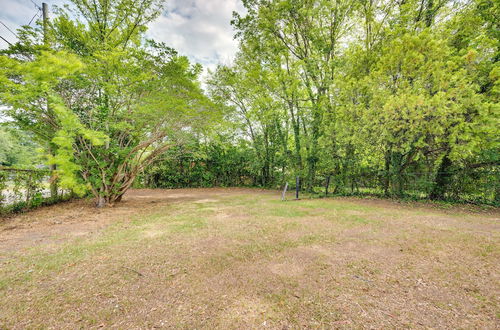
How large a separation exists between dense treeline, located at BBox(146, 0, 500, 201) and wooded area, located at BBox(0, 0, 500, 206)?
53mm

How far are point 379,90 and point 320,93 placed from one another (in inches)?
142

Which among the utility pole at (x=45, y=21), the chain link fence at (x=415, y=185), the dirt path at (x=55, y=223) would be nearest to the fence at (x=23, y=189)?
the dirt path at (x=55, y=223)

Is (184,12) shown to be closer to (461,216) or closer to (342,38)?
(342,38)

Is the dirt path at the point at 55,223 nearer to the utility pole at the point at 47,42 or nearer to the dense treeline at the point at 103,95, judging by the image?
the utility pole at the point at 47,42

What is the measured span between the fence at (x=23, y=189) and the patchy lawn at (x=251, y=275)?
120 cm

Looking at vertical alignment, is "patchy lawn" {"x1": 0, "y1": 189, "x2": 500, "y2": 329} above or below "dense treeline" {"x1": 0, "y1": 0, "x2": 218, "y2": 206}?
below

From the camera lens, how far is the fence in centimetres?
540

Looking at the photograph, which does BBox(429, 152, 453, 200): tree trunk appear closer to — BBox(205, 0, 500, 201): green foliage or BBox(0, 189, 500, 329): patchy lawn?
BBox(205, 0, 500, 201): green foliage

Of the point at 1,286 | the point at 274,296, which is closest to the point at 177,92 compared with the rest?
the point at 1,286

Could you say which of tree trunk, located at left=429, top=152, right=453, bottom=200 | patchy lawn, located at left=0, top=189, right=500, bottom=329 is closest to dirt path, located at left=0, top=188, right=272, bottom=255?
patchy lawn, located at left=0, top=189, right=500, bottom=329

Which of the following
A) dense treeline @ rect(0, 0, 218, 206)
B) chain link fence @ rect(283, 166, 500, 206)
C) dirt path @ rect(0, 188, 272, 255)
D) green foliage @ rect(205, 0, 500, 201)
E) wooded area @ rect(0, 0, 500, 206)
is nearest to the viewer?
dirt path @ rect(0, 188, 272, 255)

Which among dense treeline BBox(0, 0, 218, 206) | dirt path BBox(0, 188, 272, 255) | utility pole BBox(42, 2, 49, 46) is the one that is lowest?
dirt path BBox(0, 188, 272, 255)

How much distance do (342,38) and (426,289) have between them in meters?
12.8

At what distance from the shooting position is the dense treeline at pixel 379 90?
260 inches
